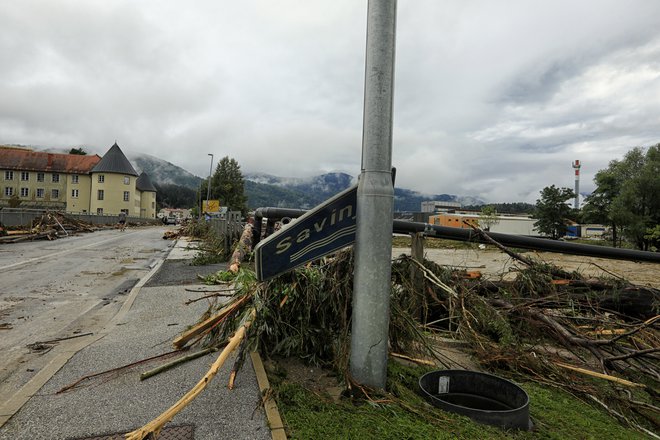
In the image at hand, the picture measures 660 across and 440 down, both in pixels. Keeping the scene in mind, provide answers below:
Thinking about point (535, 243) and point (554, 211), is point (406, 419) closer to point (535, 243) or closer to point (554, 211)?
point (535, 243)

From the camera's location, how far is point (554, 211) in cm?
6912

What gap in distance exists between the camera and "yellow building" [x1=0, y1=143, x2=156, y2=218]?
7688 cm

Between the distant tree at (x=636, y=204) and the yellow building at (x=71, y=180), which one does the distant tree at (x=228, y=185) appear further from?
the distant tree at (x=636, y=204)

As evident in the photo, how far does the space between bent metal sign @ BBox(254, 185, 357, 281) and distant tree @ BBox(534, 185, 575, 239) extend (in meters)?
75.4

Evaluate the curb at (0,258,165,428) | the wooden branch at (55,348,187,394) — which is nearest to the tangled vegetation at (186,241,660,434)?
the wooden branch at (55,348,187,394)

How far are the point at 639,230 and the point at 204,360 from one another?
5970 centimetres

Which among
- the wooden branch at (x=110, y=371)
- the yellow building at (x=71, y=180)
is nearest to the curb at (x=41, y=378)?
the wooden branch at (x=110, y=371)

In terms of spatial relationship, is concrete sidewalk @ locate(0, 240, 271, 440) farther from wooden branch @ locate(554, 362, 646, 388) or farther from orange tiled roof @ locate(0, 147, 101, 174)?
orange tiled roof @ locate(0, 147, 101, 174)

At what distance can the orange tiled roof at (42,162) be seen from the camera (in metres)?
77.2

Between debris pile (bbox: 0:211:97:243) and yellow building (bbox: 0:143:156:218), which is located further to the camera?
yellow building (bbox: 0:143:156:218)

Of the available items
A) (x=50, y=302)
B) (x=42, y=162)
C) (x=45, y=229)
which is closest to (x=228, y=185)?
(x=42, y=162)

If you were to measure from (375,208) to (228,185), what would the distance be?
247 feet

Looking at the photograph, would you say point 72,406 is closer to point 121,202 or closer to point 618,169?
point 618,169

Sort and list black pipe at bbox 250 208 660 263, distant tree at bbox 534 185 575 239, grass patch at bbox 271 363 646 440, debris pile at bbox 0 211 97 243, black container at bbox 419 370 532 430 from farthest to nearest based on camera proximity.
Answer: distant tree at bbox 534 185 575 239 → debris pile at bbox 0 211 97 243 → black pipe at bbox 250 208 660 263 → black container at bbox 419 370 532 430 → grass patch at bbox 271 363 646 440
